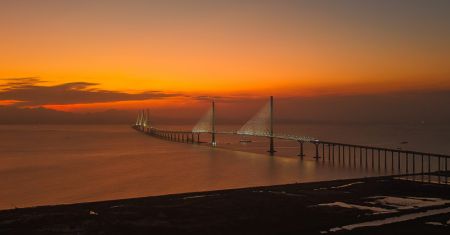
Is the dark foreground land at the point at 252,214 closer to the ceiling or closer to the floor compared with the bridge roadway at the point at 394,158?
closer to the ceiling

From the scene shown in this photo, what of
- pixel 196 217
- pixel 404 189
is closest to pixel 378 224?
pixel 196 217

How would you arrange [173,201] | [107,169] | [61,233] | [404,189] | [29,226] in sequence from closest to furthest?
[61,233] < [29,226] < [173,201] < [404,189] < [107,169]

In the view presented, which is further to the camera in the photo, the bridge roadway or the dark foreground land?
the bridge roadway

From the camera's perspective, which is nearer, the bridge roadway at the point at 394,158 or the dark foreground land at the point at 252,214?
the dark foreground land at the point at 252,214

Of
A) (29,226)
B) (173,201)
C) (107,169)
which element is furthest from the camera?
(107,169)

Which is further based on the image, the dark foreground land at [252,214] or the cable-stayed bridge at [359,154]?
the cable-stayed bridge at [359,154]

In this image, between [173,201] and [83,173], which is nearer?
[173,201]

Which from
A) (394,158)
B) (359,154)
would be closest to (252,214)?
(394,158)

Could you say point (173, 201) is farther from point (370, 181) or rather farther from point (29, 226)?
point (370, 181)
